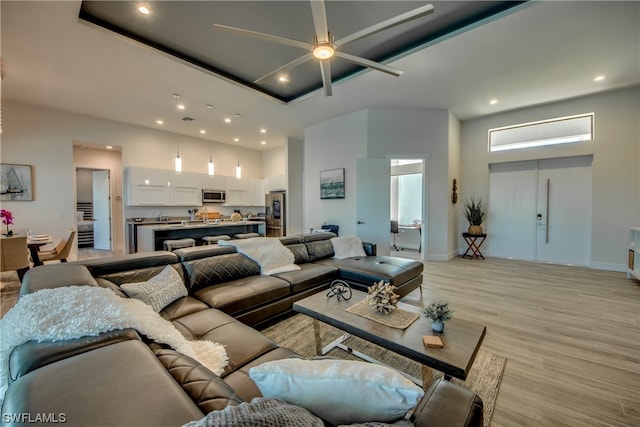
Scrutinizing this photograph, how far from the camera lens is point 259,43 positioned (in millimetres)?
3309

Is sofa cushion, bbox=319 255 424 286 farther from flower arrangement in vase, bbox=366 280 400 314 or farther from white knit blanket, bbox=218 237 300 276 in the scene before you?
flower arrangement in vase, bbox=366 280 400 314

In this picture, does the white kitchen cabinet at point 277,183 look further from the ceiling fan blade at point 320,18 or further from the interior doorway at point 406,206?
the ceiling fan blade at point 320,18

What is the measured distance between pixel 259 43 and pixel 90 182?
8770mm

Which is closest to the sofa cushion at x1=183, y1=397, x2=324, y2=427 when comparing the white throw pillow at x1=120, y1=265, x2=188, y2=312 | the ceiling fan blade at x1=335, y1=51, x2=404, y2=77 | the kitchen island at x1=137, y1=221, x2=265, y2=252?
the white throw pillow at x1=120, y1=265, x2=188, y2=312

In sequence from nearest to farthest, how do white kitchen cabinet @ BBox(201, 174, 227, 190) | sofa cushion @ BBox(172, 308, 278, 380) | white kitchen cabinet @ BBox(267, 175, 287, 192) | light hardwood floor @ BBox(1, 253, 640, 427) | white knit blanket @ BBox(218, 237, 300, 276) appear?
sofa cushion @ BBox(172, 308, 278, 380) → light hardwood floor @ BBox(1, 253, 640, 427) → white knit blanket @ BBox(218, 237, 300, 276) → white kitchen cabinet @ BBox(201, 174, 227, 190) → white kitchen cabinet @ BBox(267, 175, 287, 192)

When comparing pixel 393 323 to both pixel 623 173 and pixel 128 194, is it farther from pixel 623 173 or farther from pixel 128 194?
pixel 128 194

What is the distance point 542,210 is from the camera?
5.39m

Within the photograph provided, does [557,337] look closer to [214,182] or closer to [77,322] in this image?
[77,322]

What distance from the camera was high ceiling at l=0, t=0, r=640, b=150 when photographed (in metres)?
2.76

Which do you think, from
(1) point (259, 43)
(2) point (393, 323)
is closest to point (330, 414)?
(2) point (393, 323)

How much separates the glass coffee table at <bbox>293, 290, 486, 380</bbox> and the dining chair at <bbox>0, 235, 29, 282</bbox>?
405 cm

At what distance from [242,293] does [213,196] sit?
5869 millimetres

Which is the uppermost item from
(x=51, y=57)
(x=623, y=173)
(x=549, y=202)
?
(x=51, y=57)

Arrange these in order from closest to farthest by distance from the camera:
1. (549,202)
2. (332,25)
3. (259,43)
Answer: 1. (332,25)
2. (259,43)
3. (549,202)
